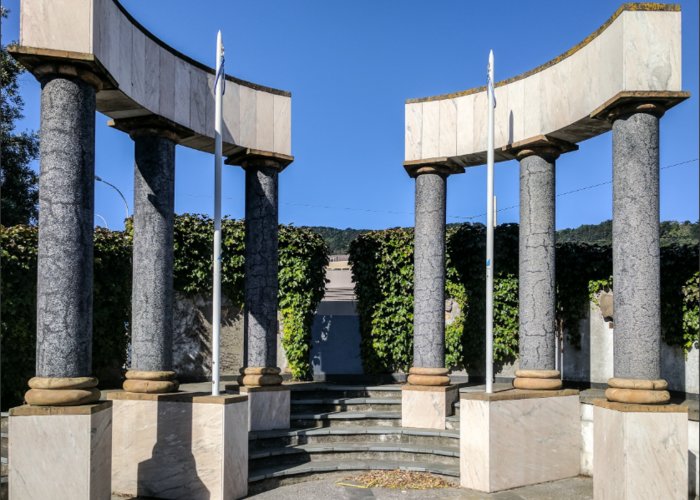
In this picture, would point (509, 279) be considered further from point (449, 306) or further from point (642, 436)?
point (642, 436)

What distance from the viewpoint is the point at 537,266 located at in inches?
396

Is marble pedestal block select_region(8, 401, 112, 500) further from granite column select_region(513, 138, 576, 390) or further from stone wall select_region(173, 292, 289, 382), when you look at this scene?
stone wall select_region(173, 292, 289, 382)

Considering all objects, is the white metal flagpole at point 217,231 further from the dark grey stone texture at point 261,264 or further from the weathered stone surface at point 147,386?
the dark grey stone texture at point 261,264

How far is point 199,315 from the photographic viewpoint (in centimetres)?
1462

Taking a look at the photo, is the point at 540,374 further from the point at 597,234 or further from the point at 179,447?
the point at 597,234

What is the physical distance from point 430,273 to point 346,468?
3.62 meters

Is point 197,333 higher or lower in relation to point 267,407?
higher

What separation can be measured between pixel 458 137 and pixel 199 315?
7060 mm

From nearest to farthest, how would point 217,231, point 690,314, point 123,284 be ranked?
1. point 217,231
2. point 690,314
3. point 123,284

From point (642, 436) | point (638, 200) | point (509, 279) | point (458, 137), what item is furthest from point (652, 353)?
point (509, 279)

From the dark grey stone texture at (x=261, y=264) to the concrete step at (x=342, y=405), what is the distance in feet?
3.10

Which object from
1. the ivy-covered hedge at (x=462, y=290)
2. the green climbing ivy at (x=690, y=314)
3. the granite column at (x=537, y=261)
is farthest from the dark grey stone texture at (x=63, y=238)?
the green climbing ivy at (x=690, y=314)

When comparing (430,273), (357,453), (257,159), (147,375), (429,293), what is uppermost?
(257,159)

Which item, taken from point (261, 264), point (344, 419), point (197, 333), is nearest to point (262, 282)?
point (261, 264)
